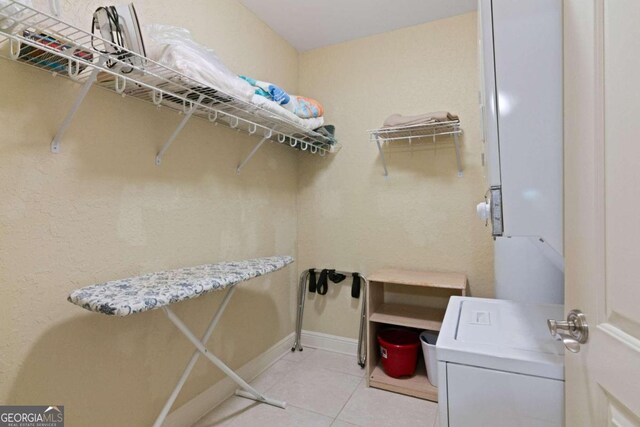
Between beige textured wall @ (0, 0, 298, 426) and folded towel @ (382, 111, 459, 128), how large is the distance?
995mm

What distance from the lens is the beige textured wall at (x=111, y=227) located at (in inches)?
41.6

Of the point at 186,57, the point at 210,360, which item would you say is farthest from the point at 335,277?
the point at 186,57

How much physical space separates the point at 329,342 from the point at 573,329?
6.86 feet

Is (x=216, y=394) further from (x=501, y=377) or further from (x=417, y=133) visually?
(x=417, y=133)

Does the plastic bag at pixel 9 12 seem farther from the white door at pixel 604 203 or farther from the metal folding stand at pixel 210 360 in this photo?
the white door at pixel 604 203

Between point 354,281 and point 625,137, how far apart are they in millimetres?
2046

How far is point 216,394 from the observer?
5.90 ft

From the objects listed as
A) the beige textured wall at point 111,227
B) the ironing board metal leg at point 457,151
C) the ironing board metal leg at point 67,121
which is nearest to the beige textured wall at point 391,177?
the ironing board metal leg at point 457,151

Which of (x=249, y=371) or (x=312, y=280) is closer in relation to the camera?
(x=249, y=371)

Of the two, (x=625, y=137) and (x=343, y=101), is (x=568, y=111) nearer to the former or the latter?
(x=625, y=137)

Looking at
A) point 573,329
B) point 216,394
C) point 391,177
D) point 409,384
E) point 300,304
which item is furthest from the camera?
point 300,304

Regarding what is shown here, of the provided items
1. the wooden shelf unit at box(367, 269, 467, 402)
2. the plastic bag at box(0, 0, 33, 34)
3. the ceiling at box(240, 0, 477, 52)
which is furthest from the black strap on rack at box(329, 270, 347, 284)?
the plastic bag at box(0, 0, 33, 34)

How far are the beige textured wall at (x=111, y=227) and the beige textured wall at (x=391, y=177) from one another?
2.20 ft

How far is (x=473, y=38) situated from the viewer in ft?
6.95
